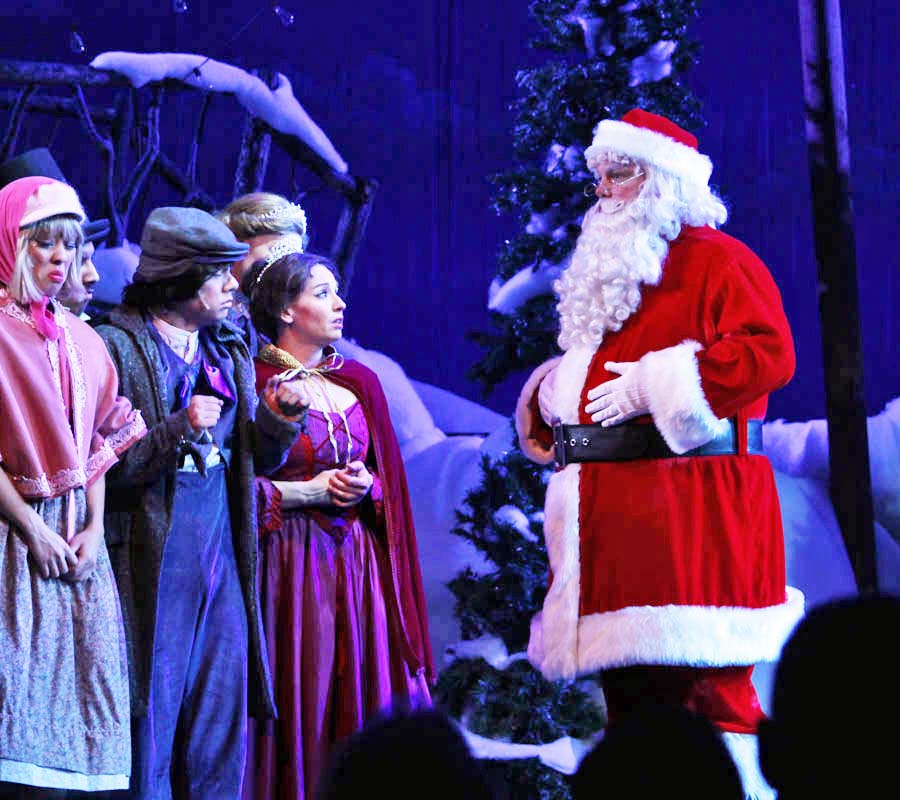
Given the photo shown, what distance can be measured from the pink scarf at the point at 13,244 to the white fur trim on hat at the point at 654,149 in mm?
1604

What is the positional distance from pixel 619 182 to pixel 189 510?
1521 mm

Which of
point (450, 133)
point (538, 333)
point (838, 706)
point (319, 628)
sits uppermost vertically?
point (450, 133)

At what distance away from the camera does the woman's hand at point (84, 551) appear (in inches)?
124

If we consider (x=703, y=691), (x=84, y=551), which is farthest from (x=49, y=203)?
(x=703, y=691)

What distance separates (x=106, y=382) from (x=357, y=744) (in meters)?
1.91

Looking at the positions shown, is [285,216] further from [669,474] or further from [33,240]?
[669,474]

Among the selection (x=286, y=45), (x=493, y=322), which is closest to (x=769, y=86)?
(x=493, y=322)

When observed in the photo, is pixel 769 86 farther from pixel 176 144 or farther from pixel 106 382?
pixel 106 382

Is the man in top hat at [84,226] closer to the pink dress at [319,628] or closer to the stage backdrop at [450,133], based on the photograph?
the pink dress at [319,628]

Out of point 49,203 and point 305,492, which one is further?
point 305,492

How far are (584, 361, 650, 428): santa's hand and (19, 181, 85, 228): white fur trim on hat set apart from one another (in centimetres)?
142

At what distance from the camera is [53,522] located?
319 cm

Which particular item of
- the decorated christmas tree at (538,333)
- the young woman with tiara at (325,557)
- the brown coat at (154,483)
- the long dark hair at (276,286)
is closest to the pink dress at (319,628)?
the young woman with tiara at (325,557)

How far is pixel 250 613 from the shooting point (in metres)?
3.59
